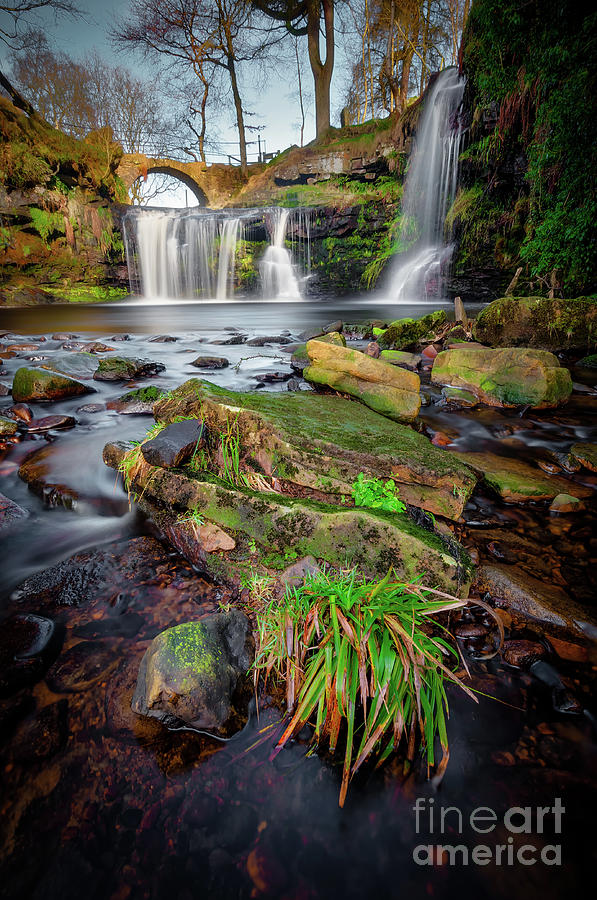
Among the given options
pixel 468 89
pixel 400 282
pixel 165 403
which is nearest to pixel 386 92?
pixel 468 89

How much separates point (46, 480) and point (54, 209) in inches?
979

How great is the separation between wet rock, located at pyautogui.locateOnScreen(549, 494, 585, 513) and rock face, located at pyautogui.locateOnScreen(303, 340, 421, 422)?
1.56 metres

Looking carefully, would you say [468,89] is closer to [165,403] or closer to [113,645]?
[165,403]

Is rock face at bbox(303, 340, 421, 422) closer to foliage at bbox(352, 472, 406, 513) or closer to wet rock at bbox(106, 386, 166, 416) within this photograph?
foliage at bbox(352, 472, 406, 513)

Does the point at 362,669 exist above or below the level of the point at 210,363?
below

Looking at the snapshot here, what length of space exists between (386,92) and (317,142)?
8.07 m

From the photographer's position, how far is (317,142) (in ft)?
92.5

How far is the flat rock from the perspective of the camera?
1854 millimetres

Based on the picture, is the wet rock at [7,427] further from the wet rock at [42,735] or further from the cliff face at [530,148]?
the cliff face at [530,148]

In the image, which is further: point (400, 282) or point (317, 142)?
point (317, 142)

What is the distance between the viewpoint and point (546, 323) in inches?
273

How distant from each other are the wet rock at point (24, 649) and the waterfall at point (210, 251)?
22.2 m

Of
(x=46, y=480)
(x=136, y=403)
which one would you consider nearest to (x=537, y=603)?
(x=46, y=480)

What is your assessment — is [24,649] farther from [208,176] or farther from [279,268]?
[208,176]
